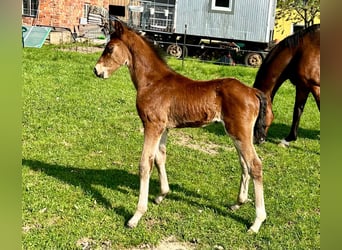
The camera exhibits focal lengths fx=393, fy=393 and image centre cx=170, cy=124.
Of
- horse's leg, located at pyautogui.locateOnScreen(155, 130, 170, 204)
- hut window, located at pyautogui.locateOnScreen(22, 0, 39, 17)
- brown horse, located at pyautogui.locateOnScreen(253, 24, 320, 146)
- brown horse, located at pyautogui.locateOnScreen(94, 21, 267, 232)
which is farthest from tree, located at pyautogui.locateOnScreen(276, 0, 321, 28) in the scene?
brown horse, located at pyautogui.locateOnScreen(94, 21, 267, 232)

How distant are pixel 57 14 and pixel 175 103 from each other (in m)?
20.8

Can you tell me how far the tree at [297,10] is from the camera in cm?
3001

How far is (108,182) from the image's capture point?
525 cm

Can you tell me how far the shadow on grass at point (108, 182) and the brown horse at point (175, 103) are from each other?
57 cm

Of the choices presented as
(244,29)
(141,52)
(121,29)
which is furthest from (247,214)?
(244,29)

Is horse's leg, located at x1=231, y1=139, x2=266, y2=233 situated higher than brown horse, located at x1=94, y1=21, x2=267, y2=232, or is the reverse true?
brown horse, located at x1=94, y1=21, x2=267, y2=232

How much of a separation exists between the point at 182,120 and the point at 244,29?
1774 cm

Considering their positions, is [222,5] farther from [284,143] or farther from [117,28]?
[117,28]

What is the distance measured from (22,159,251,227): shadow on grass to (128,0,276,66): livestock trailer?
15239mm

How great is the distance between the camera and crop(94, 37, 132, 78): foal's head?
4277mm

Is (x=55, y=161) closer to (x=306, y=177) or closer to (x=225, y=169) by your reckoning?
(x=225, y=169)

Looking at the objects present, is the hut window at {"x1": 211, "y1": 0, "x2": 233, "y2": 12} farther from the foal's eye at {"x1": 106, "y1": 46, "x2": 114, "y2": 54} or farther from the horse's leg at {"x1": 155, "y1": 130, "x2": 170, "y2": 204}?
the foal's eye at {"x1": 106, "y1": 46, "x2": 114, "y2": 54}

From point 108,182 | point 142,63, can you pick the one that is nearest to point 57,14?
point 108,182

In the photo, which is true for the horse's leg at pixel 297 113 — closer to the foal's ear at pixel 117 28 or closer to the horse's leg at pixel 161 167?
the horse's leg at pixel 161 167
